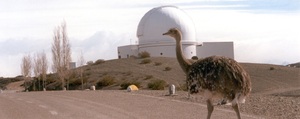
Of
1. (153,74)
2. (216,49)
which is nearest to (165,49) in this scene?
(216,49)

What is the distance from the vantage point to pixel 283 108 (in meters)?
19.5

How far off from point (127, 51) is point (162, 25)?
900 cm

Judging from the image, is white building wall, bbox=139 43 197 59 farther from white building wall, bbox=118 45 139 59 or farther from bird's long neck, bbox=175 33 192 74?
bird's long neck, bbox=175 33 192 74

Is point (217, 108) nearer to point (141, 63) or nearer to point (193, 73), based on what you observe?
point (193, 73)

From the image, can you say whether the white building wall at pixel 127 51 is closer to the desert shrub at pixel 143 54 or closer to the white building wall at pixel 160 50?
the white building wall at pixel 160 50

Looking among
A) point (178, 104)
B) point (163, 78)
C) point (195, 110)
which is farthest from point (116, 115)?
point (163, 78)

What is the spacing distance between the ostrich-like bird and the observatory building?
6460 centimetres

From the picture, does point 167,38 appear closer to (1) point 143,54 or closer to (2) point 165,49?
(2) point 165,49

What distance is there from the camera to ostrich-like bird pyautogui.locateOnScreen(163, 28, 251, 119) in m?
12.6

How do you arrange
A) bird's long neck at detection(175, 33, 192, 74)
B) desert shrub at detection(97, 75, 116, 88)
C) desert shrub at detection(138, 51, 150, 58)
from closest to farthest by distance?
bird's long neck at detection(175, 33, 192, 74)
desert shrub at detection(97, 75, 116, 88)
desert shrub at detection(138, 51, 150, 58)

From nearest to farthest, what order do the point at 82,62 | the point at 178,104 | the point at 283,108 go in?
the point at 283,108
the point at 178,104
the point at 82,62

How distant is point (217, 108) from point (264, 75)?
42.9 metres

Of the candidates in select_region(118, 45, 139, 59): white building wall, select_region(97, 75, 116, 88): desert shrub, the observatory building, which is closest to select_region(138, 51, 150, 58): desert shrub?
the observatory building

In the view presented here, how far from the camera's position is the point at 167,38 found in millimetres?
79250
